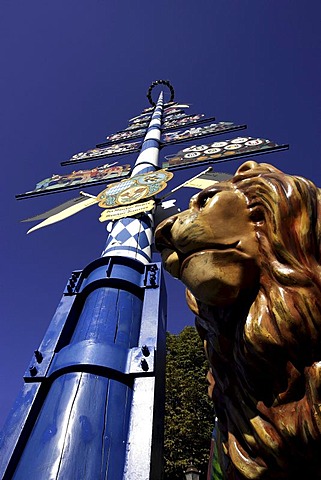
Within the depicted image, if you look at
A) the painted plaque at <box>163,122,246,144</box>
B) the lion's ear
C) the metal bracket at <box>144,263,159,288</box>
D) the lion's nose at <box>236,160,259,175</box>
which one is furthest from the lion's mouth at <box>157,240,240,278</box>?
the painted plaque at <box>163,122,246,144</box>

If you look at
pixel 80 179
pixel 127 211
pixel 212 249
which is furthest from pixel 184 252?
pixel 80 179

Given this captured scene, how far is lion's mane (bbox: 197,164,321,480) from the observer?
636mm

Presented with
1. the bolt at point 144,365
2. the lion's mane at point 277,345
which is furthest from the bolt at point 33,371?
the lion's mane at point 277,345

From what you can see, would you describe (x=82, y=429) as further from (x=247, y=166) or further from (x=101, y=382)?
(x=247, y=166)

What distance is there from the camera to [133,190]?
3.31 m

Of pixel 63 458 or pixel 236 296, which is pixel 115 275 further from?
pixel 236 296

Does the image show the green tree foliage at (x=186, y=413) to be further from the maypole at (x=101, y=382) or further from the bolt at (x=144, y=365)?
the bolt at (x=144, y=365)

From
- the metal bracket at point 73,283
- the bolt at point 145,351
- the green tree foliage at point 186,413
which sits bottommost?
the bolt at point 145,351

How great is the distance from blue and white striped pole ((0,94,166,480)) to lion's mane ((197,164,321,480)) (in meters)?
0.65

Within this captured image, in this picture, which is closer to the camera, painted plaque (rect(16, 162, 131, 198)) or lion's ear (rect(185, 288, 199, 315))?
lion's ear (rect(185, 288, 199, 315))

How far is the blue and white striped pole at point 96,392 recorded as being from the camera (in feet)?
4.21

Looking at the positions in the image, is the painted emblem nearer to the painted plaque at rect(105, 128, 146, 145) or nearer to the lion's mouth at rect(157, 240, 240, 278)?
the lion's mouth at rect(157, 240, 240, 278)

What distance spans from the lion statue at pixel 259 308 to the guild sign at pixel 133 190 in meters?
2.30

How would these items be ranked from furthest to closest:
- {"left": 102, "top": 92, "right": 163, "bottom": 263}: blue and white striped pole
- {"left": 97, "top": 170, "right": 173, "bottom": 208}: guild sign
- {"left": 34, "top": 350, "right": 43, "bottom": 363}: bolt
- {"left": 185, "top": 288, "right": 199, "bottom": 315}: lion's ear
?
1. {"left": 97, "top": 170, "right": 173, "bottom": 208}: guild sign
2. {"left": 102, "top": 92, "right": 163, "bottom": 263}: blue and white striped pole
3. {"left": 34, "top": 350, "right": 43, "bottom": 363}: bolt
4. {"left": 185, "top": 288, "right": 199, "bottom": 315}: lion's ear
